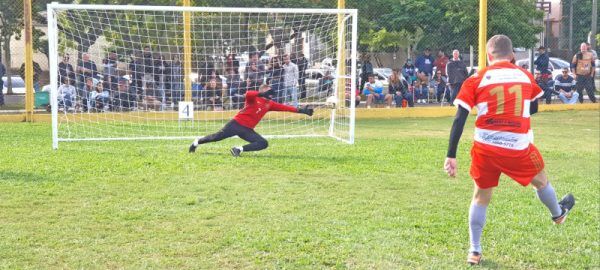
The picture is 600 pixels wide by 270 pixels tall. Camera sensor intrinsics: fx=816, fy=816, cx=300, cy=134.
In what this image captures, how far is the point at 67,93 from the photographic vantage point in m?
18.4

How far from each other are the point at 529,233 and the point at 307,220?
2.09 meters

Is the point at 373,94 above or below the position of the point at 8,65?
below

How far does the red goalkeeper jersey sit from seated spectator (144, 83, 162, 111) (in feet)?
19.5

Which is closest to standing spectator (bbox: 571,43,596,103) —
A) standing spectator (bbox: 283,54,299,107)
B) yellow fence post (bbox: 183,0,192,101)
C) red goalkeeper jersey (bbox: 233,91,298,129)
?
standing spectator (bbox: 283,54,299,107)

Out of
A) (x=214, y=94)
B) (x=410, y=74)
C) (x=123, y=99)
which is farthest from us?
(x=410, y=74)

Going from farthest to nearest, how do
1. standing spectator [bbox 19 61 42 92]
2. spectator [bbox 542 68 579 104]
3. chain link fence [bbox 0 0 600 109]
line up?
spectator [bbox 542 68 579 104] < chain link fence [bbox 0 0 600 109] < standing spectator [bbox 19 61 42 92]

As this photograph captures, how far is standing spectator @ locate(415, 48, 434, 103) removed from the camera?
22641 mm

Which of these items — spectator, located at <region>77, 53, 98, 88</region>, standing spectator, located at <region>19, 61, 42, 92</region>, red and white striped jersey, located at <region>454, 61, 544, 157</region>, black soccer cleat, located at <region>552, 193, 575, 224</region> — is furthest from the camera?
standing spectator, located at <region>19, 61, 42, 92</region>

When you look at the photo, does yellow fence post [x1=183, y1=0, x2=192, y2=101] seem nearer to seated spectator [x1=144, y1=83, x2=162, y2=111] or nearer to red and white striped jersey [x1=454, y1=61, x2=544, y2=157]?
seated spectator [x1=144, y1=83, x2=162, y2=111]

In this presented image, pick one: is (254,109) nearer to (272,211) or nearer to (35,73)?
(272,211)

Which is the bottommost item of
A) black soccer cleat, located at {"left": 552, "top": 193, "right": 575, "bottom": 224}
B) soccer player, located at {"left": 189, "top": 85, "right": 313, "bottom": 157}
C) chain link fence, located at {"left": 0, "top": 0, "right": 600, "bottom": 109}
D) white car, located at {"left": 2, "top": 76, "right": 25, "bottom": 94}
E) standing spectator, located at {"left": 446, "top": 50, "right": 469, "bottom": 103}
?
black soccer cleat, located at {"left": 552, "top": 193, "right": 575, "bottom": 224}

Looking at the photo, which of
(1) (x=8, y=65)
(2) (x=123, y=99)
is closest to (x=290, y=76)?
(2) (x=123, y=99)

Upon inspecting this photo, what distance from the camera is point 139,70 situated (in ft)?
60.6

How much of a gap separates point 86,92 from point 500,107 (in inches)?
531
